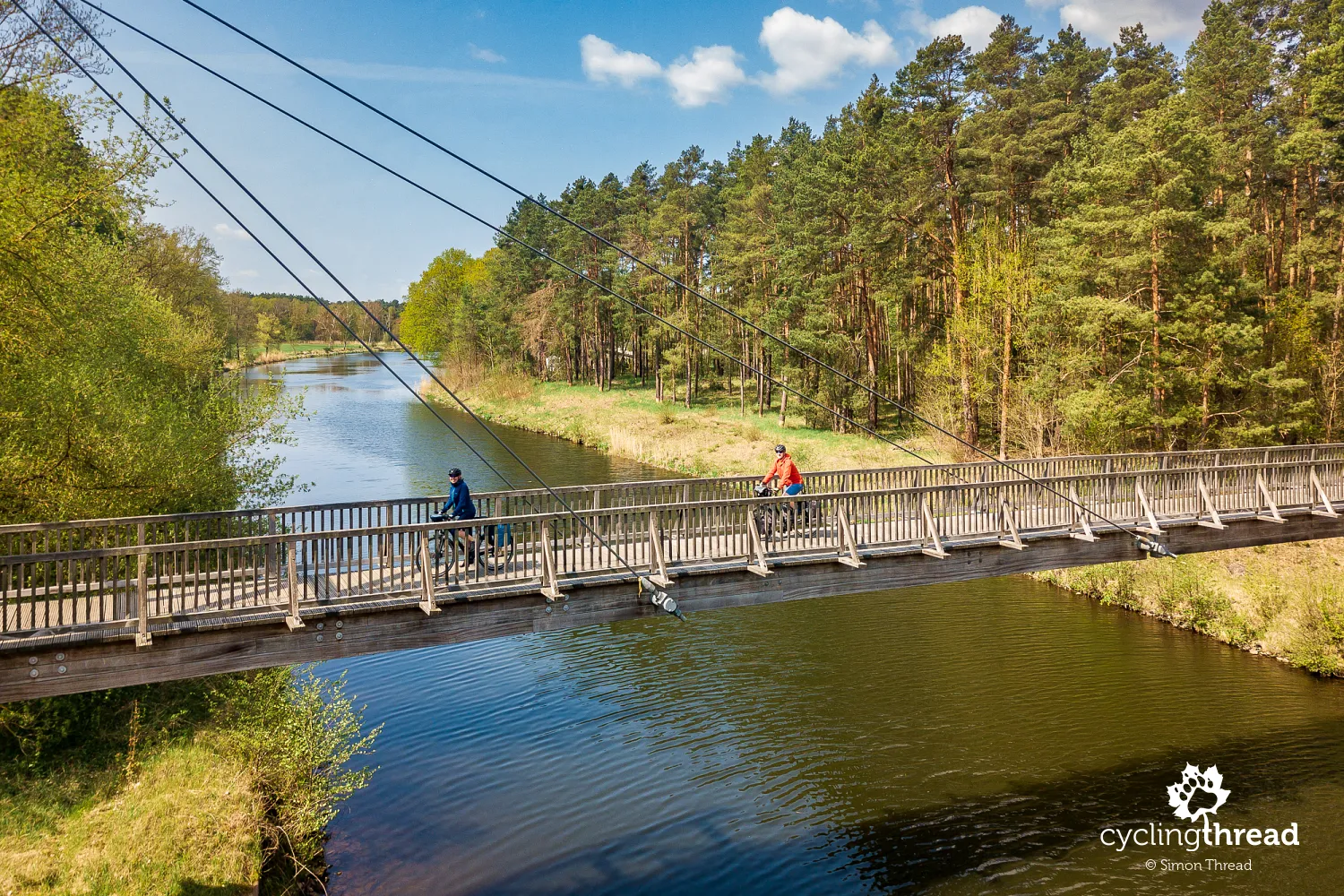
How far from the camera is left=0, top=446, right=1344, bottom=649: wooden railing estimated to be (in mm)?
10656

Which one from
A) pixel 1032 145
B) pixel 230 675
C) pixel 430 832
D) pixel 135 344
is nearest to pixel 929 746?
pixel 430 832

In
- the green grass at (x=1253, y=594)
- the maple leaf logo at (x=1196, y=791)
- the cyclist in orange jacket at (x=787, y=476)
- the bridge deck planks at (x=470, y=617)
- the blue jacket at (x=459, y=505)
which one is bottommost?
the maple leaf logo at (x=1196, y=791)

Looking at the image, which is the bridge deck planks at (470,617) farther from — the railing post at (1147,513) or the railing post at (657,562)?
the railing post at (1147,513)

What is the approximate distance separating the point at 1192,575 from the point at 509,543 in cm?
2191

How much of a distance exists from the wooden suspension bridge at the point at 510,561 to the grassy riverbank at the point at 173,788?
8.35 ft

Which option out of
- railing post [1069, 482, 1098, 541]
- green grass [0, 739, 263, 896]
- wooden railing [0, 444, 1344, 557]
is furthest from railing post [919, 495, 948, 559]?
green grass [0, 739, 263, 896]

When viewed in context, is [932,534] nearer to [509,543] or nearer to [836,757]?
[836,757]

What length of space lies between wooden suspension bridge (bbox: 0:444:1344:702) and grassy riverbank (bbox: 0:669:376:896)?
2.55m

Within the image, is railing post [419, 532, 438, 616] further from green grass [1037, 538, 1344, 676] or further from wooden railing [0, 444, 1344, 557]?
green grass [1037, 538, 1344, 676]

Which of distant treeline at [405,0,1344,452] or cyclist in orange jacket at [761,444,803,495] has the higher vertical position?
distant treeline at [405,0,1344,452]

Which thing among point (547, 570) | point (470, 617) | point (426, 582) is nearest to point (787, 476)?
point (547, 570)

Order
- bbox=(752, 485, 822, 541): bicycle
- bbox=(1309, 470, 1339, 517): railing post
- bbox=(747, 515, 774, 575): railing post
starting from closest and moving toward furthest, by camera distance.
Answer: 1. bbox=(747, 515, 774, 575): railing post
2. bbox=(752, 485, 822, 541): bicycle
3. bbox=(1309, 470, 1339, 517): railing post

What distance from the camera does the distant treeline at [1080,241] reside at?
3059 centimetres

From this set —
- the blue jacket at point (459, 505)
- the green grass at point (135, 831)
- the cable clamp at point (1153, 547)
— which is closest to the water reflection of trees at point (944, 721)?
the cable clamp at point (1153, 547)
